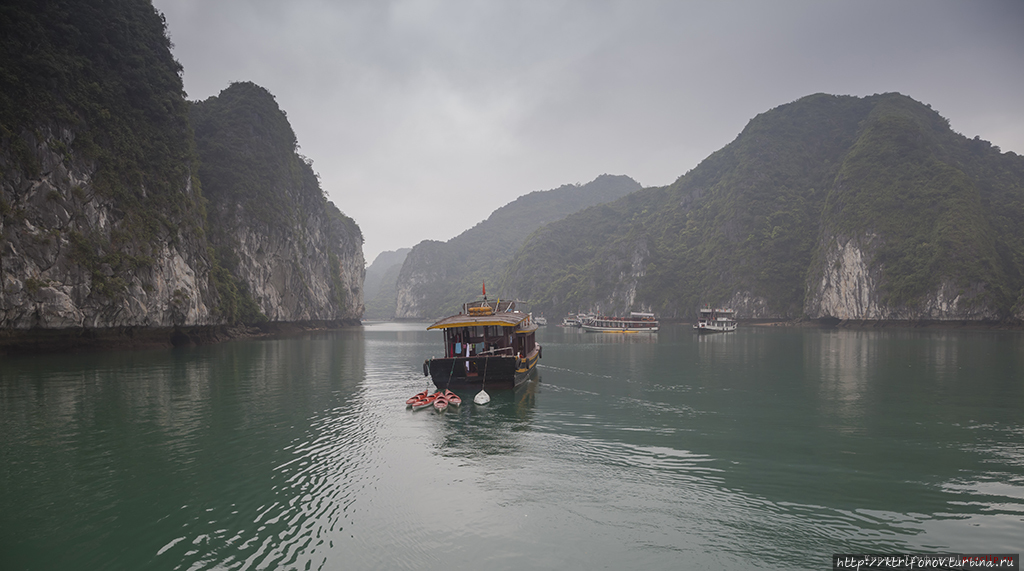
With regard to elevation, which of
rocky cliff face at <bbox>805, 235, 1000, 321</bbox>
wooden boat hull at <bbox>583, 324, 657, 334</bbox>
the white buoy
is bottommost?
wooden boat hull at <bbox>583, 324, 657, 334</bbox>

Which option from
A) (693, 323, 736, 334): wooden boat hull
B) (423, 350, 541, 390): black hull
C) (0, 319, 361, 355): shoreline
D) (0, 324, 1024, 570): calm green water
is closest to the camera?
Result: (0, 324, 1024, 570): calm green water

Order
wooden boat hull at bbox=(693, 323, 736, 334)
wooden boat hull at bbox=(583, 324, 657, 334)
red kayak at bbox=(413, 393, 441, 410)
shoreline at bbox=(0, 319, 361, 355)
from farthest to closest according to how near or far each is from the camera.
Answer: wooden boat hull at bbox=(583, 324, 657, 334) → wooden boat hull at bbox=(693, 323, 736, 334) → shoreline at bbox=(0, 319, 361, 355) → red kayak at bbox=(413, 393, 441, 410)

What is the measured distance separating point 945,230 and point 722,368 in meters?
81.7

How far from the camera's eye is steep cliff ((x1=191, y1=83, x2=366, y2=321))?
6825 centimetres

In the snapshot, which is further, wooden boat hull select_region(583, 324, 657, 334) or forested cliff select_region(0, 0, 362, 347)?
wooden boat hull select_region(583, 324, 657, 334)

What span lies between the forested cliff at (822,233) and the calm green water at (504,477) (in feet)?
255

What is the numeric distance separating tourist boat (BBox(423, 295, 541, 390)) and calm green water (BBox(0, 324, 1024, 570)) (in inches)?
56.2

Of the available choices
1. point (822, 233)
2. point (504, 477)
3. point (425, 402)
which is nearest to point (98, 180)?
point (425, 402)

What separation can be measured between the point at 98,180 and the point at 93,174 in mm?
556

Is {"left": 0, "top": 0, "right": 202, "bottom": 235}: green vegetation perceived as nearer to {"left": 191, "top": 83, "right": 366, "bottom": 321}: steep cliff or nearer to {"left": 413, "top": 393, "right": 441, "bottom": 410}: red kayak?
{"left": 191, "top": 83, "right": 366, "bottom": 321}: steep cliff

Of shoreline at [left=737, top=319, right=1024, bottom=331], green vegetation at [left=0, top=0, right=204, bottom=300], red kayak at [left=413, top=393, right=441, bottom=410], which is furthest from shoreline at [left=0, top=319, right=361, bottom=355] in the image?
shoreline at [left=737, top=319, right=1024, bottom=331]

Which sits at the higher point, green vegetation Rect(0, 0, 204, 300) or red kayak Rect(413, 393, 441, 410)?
green vegetation Rect(0, 0, 204, 300)

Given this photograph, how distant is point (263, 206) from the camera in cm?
7306

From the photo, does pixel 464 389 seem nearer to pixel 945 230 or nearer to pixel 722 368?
pixel 722 368
